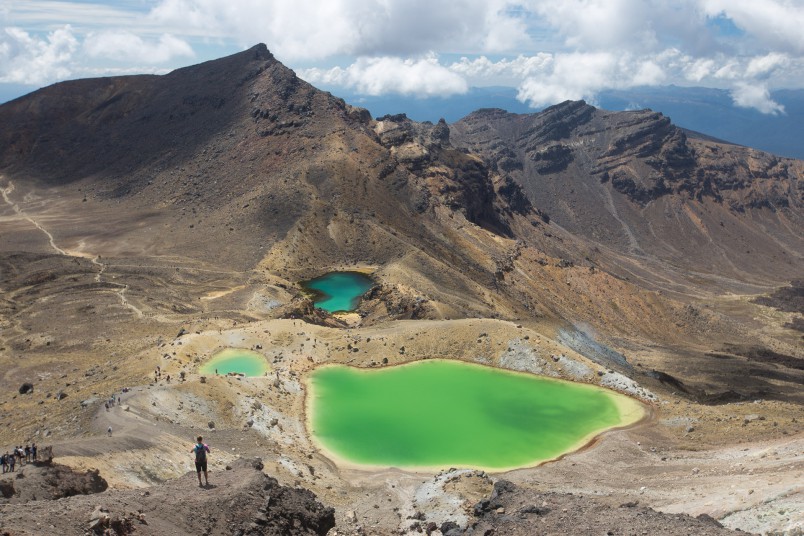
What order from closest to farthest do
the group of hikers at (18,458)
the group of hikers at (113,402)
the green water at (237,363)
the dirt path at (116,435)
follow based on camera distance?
1. the group of hikers at (18,458)
2. the dirt path at (116,435)
3. the group of hikers at (113,402)
4. the green water at (237,363)

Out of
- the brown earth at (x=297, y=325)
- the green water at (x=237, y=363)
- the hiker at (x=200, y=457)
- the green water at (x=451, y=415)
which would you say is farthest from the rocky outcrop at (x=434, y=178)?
the hiker at (x=200, y=457)

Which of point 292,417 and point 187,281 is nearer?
point 292,417

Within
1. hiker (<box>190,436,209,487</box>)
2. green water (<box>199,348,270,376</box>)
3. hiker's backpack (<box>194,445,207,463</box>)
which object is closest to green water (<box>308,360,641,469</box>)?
green water (<box>199,348,270,376</box>)

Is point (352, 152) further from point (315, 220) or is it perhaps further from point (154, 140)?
point (154, 140)

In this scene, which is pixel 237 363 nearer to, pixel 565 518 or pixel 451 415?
pixel 451 415

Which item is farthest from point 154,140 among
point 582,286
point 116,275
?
point 582,286

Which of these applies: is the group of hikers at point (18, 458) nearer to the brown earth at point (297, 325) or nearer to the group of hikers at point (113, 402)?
the brown earth at point (297, 325)

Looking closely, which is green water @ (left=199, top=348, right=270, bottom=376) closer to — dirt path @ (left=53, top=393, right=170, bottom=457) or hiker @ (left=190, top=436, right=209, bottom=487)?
dirt path @ (left=53, top=393, right=170, bottom=457)
